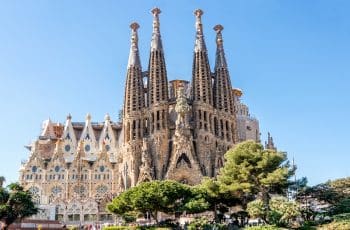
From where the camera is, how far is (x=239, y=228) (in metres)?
40.6

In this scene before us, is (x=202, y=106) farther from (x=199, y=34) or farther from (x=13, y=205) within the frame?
(x=13, y=205)

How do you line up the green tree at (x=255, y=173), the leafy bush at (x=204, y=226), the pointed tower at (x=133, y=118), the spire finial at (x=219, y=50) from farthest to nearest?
the spire finial at (x=219, y=50) → the pointed tower at (x=133, y=118) → the green tree at (x=255, y=173) → the leafy bush at (x=204, y=226)

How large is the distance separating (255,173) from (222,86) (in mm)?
31519

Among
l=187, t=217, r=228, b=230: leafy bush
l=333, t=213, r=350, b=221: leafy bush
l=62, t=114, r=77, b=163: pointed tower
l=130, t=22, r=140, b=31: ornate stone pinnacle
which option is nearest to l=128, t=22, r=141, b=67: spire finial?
l=130, t=22, r=140, b=31: ornate stone pinnacle

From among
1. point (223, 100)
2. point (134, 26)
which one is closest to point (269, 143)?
point (223, 100)

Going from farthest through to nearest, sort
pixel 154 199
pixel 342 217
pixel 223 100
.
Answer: pixel 223 100
pixel 154 199
pixel 342 217

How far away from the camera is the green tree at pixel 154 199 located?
4191cm

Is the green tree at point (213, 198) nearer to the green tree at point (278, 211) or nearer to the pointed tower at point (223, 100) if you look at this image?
the green tree at point (278, 211)

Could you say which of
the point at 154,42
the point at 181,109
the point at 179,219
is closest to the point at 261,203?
the point at 179,219

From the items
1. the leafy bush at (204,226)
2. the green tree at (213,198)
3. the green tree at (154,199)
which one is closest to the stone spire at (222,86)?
the green tree at (213,198)

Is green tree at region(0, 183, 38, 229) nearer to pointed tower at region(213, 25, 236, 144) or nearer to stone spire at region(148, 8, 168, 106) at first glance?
stone spire at region(148, 8, 168, 106)

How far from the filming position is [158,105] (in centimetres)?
6956

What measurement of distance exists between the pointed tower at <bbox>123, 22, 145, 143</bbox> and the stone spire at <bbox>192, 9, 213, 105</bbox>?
8.90 meters

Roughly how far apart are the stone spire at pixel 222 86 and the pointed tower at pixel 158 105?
877 cm
